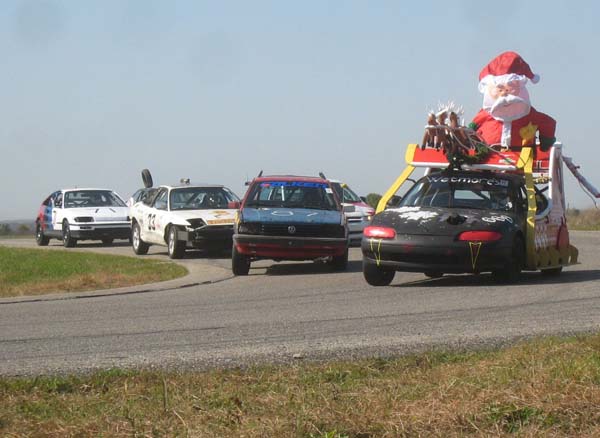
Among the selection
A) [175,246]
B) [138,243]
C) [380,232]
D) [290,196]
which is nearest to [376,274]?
[380,232]

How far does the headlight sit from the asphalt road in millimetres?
1519

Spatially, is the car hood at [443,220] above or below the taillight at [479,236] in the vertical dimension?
above

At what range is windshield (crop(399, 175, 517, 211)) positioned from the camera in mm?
15359

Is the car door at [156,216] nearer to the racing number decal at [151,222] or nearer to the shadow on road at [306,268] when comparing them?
the racing number decal at [151,222]

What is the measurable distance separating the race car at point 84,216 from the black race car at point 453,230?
48.8ft

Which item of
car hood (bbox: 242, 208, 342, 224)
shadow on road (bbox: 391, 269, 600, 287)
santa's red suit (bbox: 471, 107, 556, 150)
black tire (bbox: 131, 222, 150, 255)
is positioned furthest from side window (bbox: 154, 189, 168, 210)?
shadow on road (bbox: 391, 269, 600, 287)

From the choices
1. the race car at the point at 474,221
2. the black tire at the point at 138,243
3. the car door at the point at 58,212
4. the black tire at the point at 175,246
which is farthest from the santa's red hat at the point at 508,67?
the car door at the point at 58,212

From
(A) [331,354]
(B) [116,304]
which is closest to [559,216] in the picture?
(B) [116,304]

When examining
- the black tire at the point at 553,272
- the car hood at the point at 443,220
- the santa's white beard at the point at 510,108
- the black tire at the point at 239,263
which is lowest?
the black tire at the point at 239,263

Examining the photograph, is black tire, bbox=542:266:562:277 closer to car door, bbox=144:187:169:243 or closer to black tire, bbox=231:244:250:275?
black tire, bbox=231:244:250:275

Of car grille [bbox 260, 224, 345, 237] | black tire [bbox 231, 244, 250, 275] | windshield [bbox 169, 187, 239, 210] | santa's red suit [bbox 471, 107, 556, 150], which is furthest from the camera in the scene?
windshield [bbox 169, 187, 239, 210]

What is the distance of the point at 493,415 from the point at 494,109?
11774 mm

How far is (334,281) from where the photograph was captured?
1638cm

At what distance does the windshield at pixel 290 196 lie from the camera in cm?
1903
